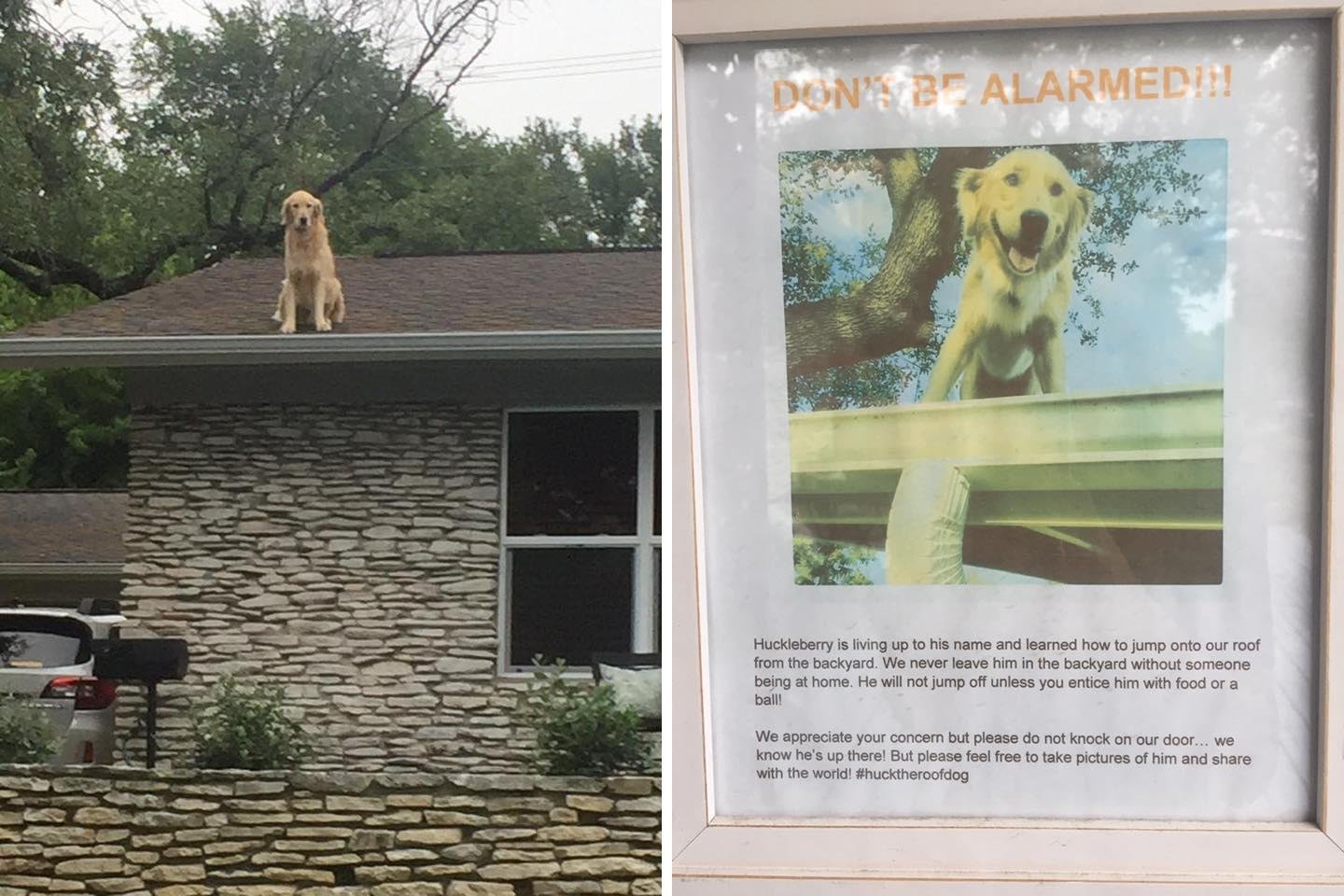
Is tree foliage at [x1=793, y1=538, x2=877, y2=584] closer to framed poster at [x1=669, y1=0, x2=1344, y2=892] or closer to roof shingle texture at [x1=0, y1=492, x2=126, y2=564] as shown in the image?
framed poster at [x1=669, y1=0, x2=1344, y2=892]

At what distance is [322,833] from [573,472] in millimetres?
1442

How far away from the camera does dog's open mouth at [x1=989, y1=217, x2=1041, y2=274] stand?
266 cm

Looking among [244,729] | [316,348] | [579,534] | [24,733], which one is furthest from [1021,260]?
[24,733]

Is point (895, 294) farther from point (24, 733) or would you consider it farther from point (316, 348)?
point (24, 733)

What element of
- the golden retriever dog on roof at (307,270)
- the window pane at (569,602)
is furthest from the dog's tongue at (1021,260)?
the golden retriever dog on roof at (307,270)

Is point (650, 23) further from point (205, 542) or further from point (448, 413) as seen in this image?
point (205, 542)

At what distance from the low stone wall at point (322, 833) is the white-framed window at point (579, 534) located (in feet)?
1.53

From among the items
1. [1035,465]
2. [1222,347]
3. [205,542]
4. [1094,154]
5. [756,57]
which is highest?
[756,57]

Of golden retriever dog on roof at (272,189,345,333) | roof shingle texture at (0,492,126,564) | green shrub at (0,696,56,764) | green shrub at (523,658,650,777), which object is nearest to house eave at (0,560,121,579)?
roof shingle texture at (0,492,126,564)

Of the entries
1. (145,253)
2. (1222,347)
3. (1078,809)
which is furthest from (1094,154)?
(145,253)

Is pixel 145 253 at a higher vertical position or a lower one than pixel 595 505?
higher

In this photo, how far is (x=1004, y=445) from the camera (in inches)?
104

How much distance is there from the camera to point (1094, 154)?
2615mm

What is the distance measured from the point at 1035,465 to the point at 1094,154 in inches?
24.1
